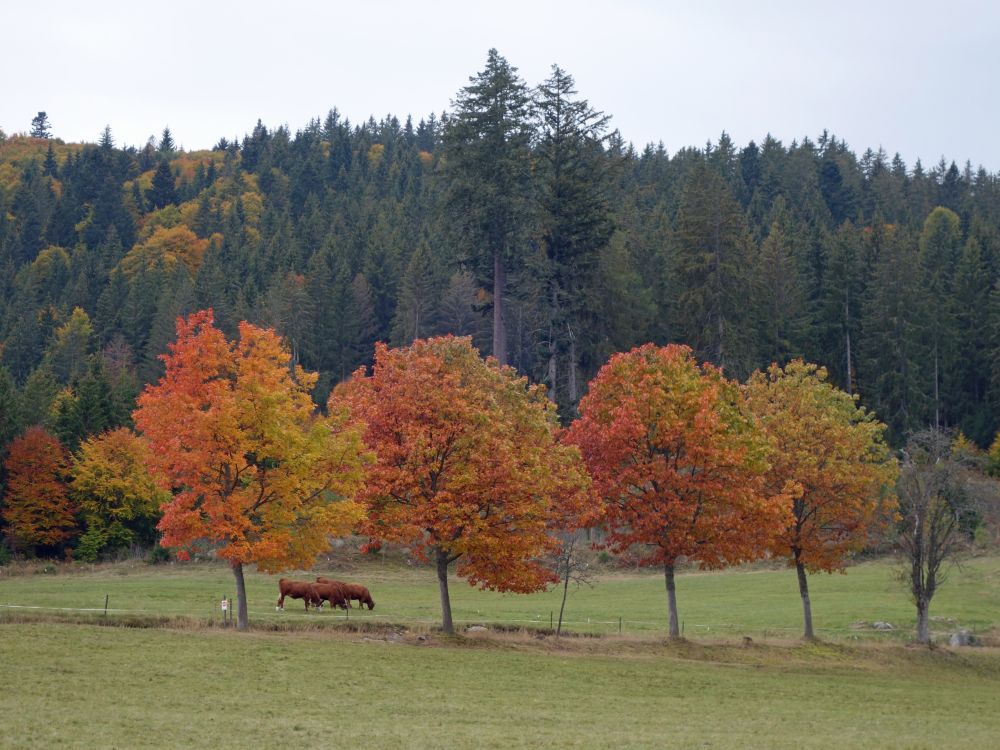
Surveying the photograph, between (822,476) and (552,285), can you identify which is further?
(552,285)

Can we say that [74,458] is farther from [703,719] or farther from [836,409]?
[703,719]

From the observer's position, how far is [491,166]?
235 ft

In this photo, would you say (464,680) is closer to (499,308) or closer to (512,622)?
(512,622)

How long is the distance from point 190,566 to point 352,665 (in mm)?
37123

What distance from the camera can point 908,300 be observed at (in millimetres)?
99125

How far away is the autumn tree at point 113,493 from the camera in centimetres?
7112

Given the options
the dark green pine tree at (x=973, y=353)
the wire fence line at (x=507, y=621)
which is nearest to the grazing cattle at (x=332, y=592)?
the wire fence line at (x=507, y=621)

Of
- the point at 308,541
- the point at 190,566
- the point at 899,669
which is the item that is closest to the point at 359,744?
the point at 308,541

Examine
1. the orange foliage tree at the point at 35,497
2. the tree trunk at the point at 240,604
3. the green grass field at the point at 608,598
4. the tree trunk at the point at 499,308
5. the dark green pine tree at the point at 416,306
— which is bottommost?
the green grass field at the point at 608,598

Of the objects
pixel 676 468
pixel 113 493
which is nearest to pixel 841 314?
pixel 676 468

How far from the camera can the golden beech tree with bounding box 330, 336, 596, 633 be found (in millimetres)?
37906

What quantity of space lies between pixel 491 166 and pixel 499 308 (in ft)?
31.2

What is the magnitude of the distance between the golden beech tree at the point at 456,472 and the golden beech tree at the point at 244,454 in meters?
1.56

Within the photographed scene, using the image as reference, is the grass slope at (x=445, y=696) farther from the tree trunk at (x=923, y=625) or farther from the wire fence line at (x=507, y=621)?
the wire fence line at (x=507, y=621)
